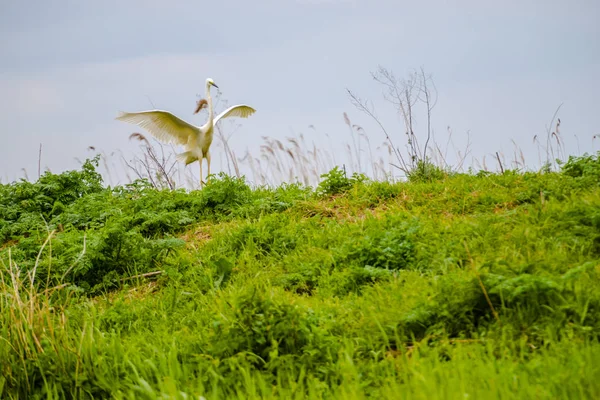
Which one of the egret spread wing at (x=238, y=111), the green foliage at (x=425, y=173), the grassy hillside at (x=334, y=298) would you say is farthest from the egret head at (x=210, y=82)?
the green foliage at (x=425, y=173)

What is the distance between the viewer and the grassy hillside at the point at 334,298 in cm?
310

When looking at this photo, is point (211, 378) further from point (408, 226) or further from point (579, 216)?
point (579, 216)

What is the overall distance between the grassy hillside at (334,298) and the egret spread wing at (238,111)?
4286 millimetres

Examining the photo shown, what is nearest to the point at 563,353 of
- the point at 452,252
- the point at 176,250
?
the point at 452,252

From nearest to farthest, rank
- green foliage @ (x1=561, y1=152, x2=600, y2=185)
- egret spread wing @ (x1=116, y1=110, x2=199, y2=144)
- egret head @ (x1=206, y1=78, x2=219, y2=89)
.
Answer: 1. green foliage @ (x1=561, y1=152, x2=600, y2=185)
2. egret spread wing @ (x1=116, y1=110, x2=199, y2=144)
3. egret head @ (x1=206, y1=78, x2=219, y2=89)

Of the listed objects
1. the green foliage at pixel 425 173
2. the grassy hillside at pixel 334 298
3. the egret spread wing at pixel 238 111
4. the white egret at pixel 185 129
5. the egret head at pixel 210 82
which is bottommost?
the grassy hillside at pixel 334 298

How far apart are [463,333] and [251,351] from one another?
123cm

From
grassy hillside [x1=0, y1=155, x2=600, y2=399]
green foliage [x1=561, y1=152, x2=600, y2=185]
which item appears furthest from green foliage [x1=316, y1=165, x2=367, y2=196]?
green foliage [x1=561, y1=152, x2=600, y2=185]

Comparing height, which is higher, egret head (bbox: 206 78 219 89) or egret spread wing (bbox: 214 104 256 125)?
egret head (bbox: 206 78 219 89)

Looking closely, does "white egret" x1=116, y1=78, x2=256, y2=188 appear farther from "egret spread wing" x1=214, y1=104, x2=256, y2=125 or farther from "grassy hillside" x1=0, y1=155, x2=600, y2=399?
"grassy hillside" x1=0, y1=155, x2=600, y2=399

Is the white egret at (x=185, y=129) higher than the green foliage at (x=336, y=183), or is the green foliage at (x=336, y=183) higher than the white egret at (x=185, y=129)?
the white egret at (x=185, y=129)

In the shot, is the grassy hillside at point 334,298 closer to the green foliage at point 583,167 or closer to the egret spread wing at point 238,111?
the green foliage at point 583,167

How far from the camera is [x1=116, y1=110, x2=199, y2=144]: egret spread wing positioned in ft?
32.2

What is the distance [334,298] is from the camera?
14.4 ft
